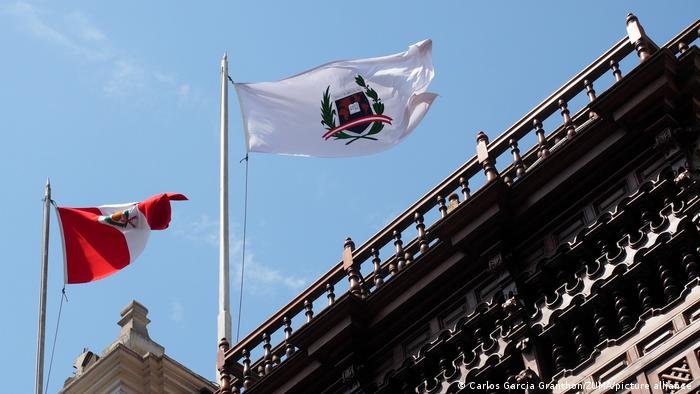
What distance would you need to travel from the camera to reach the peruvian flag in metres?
31.8

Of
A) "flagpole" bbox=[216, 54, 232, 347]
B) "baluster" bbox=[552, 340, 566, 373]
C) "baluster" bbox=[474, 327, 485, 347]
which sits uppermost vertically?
"flagpole" bbox=[216, 54, 232, 347]

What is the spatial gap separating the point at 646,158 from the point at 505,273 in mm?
2611

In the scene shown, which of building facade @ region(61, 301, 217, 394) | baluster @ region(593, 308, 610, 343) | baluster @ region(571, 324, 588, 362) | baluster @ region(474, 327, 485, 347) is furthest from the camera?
building facade @ region(61, 301, 217, 394)

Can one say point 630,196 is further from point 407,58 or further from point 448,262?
point 407,58

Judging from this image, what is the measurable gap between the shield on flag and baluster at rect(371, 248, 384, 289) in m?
4.55

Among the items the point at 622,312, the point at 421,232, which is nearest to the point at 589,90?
the point at 421,232

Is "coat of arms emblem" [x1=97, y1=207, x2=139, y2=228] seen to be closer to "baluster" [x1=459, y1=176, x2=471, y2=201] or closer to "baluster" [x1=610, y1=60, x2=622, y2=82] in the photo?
"baluster" [x1=459, y1=176, x2=471, y2=201]

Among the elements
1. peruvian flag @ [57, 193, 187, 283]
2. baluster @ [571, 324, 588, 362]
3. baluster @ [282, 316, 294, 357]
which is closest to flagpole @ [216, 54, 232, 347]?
peruvian flag @ [57, 193, 187, 283]

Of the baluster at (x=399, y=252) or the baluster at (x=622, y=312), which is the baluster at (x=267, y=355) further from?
the baluster at (x=622, y=312)

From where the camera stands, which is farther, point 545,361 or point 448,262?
point 448,262

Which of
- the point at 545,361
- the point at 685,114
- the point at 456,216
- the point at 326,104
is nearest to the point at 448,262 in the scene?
the point at 456,216

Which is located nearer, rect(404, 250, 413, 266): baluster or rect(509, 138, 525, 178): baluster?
rect(509, 138, 525, 178): baluster

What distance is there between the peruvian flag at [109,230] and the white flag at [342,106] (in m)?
2.41

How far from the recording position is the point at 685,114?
22719mm
